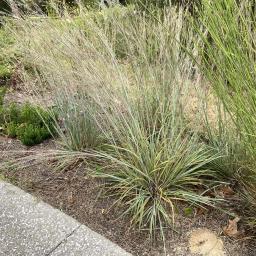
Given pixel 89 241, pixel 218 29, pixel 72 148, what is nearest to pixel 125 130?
pixel 72 148

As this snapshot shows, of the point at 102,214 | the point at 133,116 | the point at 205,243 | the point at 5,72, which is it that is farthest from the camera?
the point at 5,72

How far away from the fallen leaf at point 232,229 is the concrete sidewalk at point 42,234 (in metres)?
0.58

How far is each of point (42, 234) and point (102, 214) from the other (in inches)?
14.6

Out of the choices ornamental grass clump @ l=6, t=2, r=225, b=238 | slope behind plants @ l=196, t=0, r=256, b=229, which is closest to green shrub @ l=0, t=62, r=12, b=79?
ornamental grass clump @ l=6, t=2, r=225, b=238

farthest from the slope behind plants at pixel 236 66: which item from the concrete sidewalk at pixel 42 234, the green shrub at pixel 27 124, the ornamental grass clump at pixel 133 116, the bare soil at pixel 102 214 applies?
the green shrub at pixel 27 124

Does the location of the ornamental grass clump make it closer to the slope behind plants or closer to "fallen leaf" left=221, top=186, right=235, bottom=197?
"fallen leaf" left=221, top=186, right=235, bottom=197

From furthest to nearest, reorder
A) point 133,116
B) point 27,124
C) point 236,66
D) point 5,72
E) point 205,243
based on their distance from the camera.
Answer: point 5,72 < point 27,124 < point 133,116 < point 205,243 < point 236,66

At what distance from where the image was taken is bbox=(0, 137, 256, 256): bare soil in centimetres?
231

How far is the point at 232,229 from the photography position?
236cm

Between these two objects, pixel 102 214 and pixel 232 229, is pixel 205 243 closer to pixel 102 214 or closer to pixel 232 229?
pixel 232 229

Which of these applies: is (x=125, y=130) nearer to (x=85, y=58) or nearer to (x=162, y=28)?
(x=85, y=58)

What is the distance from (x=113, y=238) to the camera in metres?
2.38

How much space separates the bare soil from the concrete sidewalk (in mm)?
83

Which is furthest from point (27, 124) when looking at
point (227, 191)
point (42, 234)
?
point (227, 191)
